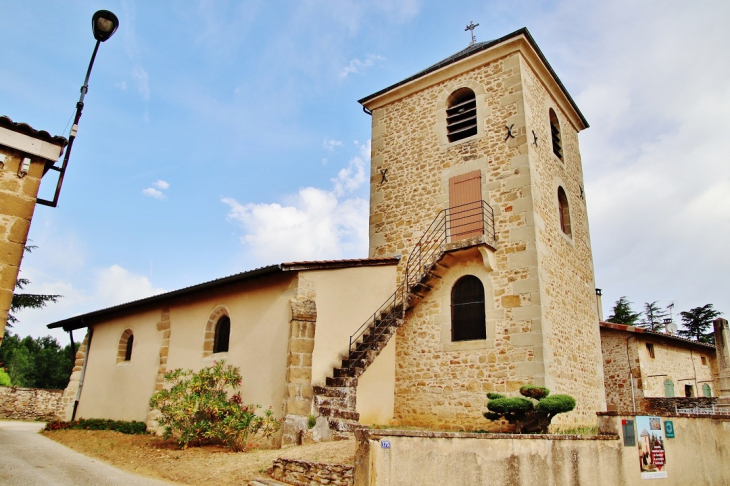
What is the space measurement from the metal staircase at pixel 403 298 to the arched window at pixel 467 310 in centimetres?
61

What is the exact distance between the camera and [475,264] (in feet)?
39.4

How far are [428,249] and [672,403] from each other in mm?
8842

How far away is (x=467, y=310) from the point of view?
39.2ft

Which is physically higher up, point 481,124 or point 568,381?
point 481,124

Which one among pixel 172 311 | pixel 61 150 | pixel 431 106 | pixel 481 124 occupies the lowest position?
pixel 172 311

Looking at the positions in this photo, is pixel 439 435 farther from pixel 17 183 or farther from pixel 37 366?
pixel 37 366

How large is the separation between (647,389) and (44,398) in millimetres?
22957

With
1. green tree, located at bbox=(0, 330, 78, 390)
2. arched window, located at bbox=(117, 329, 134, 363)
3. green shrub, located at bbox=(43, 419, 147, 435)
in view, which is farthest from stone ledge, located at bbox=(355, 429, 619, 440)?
green tree, located at bbox=(0, 330, 78, 390)

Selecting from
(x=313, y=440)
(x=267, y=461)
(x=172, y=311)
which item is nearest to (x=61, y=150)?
(x=267, y=461)

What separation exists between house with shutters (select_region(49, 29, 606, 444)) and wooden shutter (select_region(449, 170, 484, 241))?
34 mm

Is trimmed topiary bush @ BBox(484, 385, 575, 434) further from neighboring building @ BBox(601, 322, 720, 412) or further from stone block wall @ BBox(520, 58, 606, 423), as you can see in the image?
neighboring building @ BBox(601, 322, 720, 412)

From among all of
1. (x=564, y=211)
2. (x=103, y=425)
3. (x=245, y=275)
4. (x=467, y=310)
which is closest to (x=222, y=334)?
(x=245, y=275)

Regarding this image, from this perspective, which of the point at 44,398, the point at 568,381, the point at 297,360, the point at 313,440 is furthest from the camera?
the point at 44,398

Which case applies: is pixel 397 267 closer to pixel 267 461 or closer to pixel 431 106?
pixel 431 106
